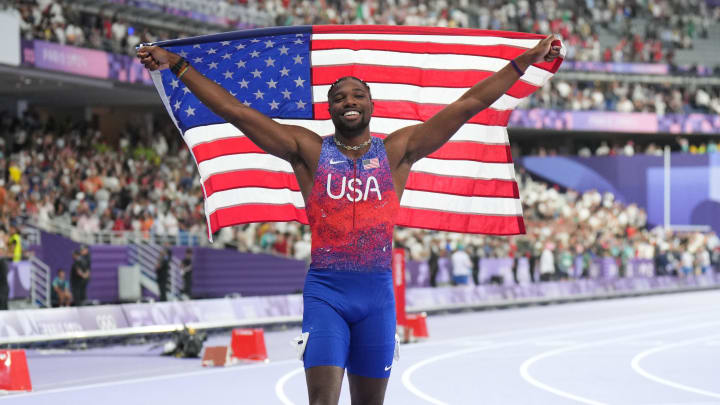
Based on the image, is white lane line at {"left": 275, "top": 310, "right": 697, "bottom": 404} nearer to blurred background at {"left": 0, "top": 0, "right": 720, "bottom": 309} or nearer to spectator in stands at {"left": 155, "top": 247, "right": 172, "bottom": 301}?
blurred background at {"left": 0, "top": 0, "right": 720, "bottom": 309}

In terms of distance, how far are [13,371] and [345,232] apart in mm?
8082

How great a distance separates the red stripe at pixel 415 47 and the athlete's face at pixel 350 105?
219 cm

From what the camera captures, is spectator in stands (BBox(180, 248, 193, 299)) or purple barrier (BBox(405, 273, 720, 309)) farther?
purple barrier (BBox(405, 273, 720, 309))

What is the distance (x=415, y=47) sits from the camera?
7969 mm

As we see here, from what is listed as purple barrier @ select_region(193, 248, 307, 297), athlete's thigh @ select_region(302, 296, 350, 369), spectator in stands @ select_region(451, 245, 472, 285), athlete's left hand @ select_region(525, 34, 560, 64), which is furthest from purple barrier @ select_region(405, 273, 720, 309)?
athlete's thigh @ select_region(302, 296, 350, 369)

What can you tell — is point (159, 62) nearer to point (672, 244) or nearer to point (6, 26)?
point (6, 26)

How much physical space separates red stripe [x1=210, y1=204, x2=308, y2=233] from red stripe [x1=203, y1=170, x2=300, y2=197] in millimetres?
148

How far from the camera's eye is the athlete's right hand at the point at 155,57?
19.3 ft

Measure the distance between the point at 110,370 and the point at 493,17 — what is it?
37.1m

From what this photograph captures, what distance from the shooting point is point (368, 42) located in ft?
25.5

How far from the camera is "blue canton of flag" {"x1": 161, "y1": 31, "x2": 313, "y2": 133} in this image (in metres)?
7.34

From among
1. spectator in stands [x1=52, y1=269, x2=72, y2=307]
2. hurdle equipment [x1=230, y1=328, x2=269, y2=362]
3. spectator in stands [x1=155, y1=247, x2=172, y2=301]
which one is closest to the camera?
hurdle equipment [x1=230, y1=328, x2=269, y2=362]

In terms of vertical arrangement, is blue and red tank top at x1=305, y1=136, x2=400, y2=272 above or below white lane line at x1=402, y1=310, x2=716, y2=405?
above

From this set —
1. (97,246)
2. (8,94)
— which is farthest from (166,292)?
(8,94)
